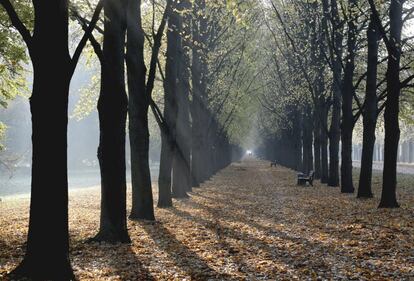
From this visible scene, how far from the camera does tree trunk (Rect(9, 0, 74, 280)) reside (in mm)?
6980

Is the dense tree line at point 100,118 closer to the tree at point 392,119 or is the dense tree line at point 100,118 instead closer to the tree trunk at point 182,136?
the tree trunk at point 182,136

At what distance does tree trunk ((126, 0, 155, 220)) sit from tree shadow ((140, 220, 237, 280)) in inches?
35.6

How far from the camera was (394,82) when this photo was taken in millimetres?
15258

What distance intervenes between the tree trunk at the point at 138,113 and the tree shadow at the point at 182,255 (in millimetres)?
905

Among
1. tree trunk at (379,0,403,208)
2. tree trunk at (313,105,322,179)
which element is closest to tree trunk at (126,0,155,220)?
tree trunk at (379,0,403,208)

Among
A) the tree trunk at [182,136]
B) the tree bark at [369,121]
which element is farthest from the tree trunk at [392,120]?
the tree trunk at [182,136]

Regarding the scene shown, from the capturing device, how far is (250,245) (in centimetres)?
1012

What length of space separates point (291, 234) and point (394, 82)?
713cm

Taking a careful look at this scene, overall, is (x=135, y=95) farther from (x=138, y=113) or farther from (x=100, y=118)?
(x=100, y=118)

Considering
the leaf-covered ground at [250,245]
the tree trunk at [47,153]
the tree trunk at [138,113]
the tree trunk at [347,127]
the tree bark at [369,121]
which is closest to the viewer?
the tree trunk at [47,153]

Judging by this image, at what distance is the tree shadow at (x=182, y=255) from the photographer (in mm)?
7633

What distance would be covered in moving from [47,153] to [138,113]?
641 cm

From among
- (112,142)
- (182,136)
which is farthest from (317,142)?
(112,142)

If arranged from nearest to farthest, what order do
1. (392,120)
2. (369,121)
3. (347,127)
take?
(392,120), (369,121), (347,127)
